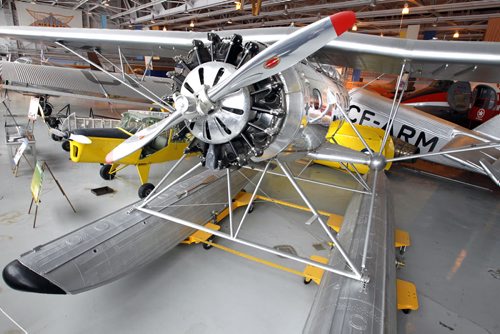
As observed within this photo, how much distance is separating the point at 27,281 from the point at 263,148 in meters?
1.83

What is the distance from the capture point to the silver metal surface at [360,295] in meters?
1.73

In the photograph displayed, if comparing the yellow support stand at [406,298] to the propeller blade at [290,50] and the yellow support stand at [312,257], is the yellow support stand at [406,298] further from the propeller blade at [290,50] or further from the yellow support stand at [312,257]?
the propeller blade at [290,50]

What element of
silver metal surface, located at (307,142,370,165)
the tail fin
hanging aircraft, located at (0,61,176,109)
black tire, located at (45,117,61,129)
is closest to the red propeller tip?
silver metal surface, located at (307,142,370,165)

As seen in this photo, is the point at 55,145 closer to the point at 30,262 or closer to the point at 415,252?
the point at 30,262

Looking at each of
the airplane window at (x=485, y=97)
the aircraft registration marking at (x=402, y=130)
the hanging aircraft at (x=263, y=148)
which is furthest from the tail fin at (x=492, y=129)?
the airplane window at (x=485, y=97)

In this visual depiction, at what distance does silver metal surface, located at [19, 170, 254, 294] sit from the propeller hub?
1.26 m

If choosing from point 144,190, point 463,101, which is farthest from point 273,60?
point 463,101

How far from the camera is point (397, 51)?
8.94 feet

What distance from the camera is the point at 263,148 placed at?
2086 millimetres

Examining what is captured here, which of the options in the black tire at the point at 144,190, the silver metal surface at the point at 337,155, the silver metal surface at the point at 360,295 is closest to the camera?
the silver metal surface at the point at 360,295

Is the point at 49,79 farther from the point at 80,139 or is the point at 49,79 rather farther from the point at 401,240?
the point at 401,240

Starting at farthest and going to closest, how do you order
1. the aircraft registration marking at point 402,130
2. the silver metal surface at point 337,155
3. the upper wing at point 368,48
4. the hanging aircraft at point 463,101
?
the hanging aircraft at point 463,101, the aircraft registration marking at point 402,130, the silver metal surface at point 337,155, the upper wing at point 368,48

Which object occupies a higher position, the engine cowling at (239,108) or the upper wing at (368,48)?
the upper wing at (368,48)

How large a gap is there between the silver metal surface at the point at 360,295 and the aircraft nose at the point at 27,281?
174 centimetres
